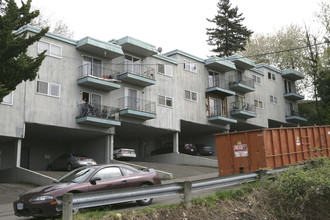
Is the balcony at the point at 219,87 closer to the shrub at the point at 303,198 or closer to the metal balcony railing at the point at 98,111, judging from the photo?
the metal balcony railing at the point at 98,111

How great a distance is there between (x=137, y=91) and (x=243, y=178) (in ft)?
62.6

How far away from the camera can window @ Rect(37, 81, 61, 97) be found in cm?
2403

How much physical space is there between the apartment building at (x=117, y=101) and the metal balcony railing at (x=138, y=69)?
0.25ft

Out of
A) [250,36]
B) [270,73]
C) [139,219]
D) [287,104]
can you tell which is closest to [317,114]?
[287,104]

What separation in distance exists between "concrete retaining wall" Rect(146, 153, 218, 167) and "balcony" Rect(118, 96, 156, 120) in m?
4.79

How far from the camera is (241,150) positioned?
646 inches

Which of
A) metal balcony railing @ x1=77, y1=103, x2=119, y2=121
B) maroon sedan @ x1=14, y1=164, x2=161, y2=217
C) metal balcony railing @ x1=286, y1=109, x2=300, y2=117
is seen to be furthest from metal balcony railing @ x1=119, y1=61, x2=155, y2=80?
metal balcony railing @ x1=286, y1=109, x2=300, y2=117

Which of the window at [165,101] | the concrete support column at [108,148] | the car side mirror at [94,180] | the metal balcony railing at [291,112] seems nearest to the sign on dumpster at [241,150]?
the car side mirror at [94,180]

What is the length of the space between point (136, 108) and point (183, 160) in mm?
6139

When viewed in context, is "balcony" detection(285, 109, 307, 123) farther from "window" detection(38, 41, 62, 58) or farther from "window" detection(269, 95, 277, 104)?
"window" detection(38, 41, 62, 58)

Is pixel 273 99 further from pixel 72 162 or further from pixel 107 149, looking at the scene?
pixel 72 162

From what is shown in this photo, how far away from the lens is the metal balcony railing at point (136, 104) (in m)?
28.5

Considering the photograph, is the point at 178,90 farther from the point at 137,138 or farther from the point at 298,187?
the point at 298,187

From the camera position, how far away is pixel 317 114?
4588 cm
